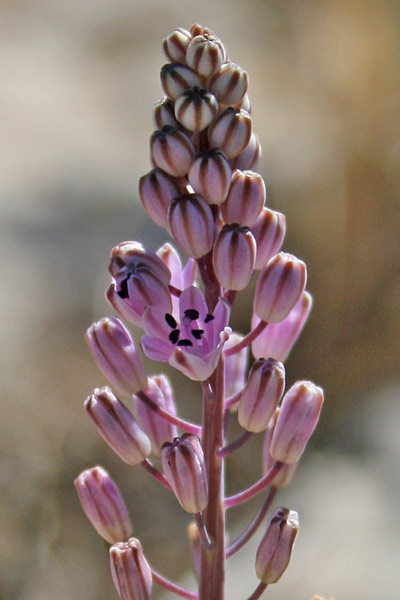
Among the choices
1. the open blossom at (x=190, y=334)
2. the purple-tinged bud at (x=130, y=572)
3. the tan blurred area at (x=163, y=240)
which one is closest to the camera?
the open blossom at (x=190, y=334)

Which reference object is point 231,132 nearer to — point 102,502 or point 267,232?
point 267,232

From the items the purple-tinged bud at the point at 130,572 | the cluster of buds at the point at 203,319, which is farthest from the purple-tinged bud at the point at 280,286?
the purple-tinged bud at the point at 130,572

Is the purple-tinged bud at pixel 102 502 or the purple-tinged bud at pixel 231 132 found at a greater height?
the purple-tinged bud at pixel 231 132

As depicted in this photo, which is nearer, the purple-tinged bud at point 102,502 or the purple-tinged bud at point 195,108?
the purple-tinged bud at point 195,108

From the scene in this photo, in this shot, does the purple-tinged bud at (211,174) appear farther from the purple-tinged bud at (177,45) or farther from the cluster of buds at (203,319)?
the purple-tinged bud at (177,45)

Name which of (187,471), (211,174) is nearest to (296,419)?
(187,471)

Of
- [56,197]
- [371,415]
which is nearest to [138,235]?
[56,197]

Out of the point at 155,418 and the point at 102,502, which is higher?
the point at 155,418

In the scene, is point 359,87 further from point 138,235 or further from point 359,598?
point 359,598
